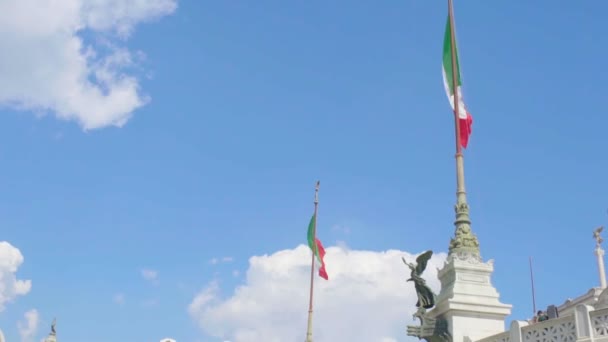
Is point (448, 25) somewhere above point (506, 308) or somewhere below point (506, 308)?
above

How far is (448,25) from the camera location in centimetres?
3098

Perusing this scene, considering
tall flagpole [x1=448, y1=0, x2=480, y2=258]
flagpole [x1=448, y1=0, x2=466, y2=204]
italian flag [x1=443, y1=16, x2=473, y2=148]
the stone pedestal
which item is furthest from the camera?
italian flag [x1=443, y1=16, x2=473, y2=148]

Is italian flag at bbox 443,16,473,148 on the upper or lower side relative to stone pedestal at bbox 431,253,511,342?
upper

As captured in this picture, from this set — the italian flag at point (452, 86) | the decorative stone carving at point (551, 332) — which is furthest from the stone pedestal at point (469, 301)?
the italian flag at point (452, 86)

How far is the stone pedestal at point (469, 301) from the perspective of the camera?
2077 cm

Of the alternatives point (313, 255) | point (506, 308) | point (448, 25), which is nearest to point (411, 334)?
point (506, 308)

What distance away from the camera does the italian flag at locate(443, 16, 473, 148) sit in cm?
2813

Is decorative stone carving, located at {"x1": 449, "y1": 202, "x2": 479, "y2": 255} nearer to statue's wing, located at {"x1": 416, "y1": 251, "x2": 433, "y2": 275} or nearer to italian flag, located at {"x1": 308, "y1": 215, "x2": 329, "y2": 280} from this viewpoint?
statue's wing, located at {"x1": 416, "y1": 251, "x2": 433, "y2": 275}

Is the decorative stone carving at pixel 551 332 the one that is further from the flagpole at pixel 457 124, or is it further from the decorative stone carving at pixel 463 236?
the flagpole at pixel 457 124

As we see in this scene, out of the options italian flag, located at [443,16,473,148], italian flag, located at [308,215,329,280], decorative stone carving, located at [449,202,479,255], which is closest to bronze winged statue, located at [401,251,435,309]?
decorative stone carving, located at [449,202,479,255]

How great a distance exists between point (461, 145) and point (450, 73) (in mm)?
4112

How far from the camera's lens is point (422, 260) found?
22.3 meters

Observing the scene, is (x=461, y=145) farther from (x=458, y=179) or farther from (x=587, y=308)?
(x=587, y=308)

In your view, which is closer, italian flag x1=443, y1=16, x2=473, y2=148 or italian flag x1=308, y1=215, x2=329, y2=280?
italian flag x1=443, y1=16, x2=473, y2=148
